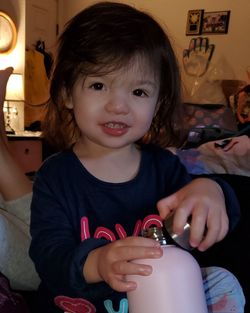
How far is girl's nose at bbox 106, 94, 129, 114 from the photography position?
69cm

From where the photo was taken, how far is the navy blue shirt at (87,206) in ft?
2.29

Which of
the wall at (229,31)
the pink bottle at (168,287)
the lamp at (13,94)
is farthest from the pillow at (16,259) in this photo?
the wall at (229,31)

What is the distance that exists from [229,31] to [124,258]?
289cm

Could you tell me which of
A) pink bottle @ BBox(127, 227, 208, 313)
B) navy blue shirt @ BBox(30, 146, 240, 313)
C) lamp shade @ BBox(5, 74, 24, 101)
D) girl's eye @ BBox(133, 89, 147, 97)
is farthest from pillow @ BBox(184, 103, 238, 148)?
pink bottle @ BBox(127, 227, 208, 313)

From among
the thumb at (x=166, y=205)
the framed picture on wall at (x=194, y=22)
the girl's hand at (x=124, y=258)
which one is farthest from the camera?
the framed picture on wall at (x=194, y=22)

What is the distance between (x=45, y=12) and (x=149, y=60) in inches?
119

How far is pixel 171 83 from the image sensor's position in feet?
2.66

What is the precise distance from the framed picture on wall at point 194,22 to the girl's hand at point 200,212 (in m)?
2.76

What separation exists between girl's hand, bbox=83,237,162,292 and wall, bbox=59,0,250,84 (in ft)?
8.49

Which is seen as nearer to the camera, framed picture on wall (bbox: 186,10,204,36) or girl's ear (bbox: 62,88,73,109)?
girl's ear (bbox: 62,88,73,109)

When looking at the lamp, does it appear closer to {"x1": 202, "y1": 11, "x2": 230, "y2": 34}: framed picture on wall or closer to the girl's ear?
{"x1": 202, "y1": 11, "x2": 230, "y2": 34}: framed picture on wall

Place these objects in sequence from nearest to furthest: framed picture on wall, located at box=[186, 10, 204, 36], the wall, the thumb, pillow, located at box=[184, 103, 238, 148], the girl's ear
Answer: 1. the thumb
2. the girl's ear
3. pillow, located at box=[184, 103, 238, 148]
4. the wall
5. framed picture on wall, located at box=[186, 10, 204, 36]

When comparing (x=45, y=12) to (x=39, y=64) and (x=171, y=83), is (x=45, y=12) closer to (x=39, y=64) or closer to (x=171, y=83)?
(x=39, y=64)

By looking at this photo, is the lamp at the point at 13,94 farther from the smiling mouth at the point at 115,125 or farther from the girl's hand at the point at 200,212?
the girl's hand at the point at 200,212
